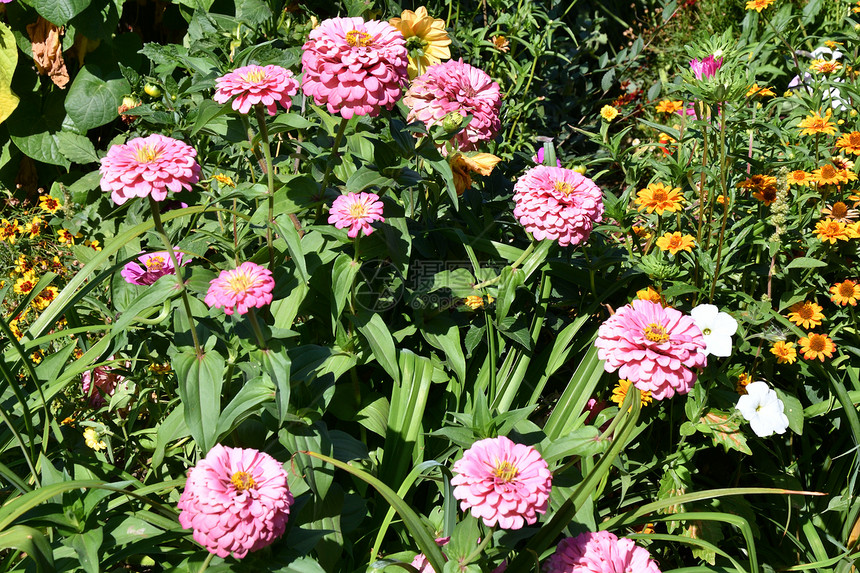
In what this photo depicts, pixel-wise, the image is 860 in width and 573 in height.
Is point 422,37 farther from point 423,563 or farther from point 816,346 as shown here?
point 423,563

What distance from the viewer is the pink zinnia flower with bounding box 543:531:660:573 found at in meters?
1.30

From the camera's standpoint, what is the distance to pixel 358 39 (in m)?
1.48

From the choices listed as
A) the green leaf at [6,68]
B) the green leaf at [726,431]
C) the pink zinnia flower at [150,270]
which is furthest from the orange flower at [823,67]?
the green leaf at [6,68]

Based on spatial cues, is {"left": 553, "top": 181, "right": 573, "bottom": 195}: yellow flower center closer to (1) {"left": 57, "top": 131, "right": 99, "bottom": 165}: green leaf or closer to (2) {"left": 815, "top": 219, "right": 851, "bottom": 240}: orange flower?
(2) {"left": 815, "top": 219, "right": 851, "bottom": 240}: orange flower

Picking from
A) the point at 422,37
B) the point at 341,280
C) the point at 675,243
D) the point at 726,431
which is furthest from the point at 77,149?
the point at 726,431

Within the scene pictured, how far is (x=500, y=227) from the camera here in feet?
6.96

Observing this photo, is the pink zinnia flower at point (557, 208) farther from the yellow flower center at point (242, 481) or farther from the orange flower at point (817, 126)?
the yellow flower center at point (242, 481)

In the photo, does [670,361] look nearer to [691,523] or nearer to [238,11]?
[691,523]

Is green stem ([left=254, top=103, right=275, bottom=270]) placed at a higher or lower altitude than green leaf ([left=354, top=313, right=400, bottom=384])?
higher

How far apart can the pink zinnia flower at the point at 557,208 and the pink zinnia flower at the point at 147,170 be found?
0.70m

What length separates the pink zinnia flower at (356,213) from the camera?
4.83ft

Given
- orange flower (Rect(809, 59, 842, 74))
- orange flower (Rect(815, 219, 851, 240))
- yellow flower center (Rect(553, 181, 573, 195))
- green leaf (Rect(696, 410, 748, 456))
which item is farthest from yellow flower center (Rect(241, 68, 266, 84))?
orange flower (Rect(809, 59, 842, 74))

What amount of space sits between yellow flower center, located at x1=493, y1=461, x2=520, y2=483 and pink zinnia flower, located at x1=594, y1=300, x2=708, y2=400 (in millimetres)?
235

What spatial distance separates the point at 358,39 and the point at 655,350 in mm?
826
